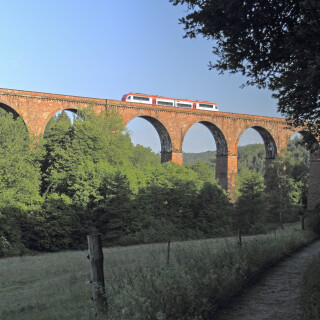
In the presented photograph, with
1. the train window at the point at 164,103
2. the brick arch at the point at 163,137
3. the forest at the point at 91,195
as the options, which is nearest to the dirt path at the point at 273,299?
the forest at the point at 91,195

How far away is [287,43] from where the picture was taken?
8.56m

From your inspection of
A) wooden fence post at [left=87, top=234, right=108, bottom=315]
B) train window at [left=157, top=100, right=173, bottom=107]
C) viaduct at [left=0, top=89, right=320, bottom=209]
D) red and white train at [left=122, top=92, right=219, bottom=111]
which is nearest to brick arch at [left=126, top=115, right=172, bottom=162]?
viaduct at [left=0, top=89, right=320, bottom=209]

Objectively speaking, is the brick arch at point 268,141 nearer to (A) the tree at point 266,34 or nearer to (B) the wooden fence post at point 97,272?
(A) the tree at point 266,34

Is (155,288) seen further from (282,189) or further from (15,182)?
(282,189)

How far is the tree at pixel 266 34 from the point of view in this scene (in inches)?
320

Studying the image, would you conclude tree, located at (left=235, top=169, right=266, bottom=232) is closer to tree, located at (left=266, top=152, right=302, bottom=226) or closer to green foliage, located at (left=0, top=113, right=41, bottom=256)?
tree, located at (left=266, top=152, right=302, bottom=226)

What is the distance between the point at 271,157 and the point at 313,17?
44743mm

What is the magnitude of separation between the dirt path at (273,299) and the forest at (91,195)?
18.6 metres

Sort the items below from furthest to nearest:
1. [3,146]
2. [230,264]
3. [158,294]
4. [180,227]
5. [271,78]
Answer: [180,227], [3,146], [271,78], [230,264], [158,294]

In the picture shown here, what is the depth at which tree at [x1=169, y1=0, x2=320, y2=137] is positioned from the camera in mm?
8117

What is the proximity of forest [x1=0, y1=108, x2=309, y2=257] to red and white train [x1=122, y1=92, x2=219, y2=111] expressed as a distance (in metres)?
6.16

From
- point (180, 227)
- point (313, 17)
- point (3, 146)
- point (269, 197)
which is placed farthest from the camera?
point (269, 197)

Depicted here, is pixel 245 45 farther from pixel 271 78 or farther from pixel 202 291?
pixel 202 291

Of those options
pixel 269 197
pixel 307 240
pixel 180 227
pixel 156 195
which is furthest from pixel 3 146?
pixel 269 197
